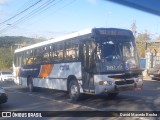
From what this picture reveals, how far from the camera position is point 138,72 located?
489 inches

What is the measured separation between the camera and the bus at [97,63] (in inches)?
468

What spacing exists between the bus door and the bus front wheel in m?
0.81

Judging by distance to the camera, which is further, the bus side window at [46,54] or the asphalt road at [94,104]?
the bus side window at [46,54]

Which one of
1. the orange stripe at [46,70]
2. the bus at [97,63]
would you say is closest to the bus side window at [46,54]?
the orange stripe at [46,70]

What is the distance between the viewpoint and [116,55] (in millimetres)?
12156

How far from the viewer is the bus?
11.9m

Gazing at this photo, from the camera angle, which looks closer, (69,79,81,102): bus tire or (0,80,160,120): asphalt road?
(0,80,160,120): asphalt road

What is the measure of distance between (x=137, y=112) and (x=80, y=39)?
4952 mm

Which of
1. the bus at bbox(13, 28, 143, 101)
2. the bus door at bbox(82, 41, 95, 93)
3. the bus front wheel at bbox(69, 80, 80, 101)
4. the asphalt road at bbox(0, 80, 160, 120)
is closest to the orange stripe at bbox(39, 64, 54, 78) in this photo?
the bus at bbox(13, 28, 143, 101)

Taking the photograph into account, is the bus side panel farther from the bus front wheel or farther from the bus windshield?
the bus windshield

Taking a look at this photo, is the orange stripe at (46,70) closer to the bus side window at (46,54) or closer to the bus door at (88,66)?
the bus side window at (46,54)

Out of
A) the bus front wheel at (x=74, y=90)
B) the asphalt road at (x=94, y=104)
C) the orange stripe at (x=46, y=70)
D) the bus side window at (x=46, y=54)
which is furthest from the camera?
the bus side window at (x=46, y=54)

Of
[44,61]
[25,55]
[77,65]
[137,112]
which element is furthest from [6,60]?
[137,112]

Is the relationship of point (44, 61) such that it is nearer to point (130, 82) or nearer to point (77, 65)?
point (77, 65)
